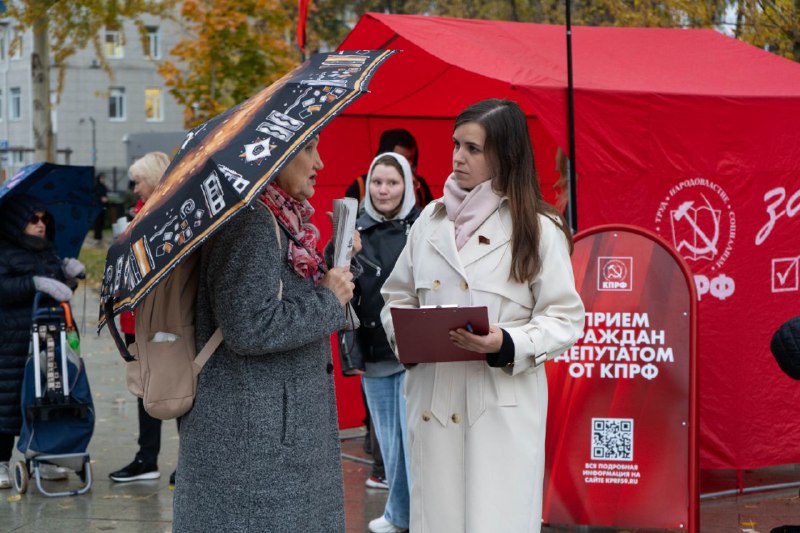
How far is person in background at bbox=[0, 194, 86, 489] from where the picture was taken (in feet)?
22.5

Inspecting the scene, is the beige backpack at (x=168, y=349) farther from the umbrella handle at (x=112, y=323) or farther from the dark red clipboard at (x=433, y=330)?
the dark red clipboard at (x=433, y=330)

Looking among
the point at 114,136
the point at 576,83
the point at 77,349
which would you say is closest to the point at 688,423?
the point at 576,83

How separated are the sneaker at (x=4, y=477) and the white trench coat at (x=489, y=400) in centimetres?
423

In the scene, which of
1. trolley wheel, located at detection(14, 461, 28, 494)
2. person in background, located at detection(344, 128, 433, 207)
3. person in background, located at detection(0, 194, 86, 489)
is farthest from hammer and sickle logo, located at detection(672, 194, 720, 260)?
trolley wheel, located at detection(14, 461, 28, 494)

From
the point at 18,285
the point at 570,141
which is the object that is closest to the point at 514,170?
the point at 570,141

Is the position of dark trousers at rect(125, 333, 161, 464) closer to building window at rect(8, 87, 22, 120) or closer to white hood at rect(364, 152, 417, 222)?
white hood at rect(364, 152, 417, 222)

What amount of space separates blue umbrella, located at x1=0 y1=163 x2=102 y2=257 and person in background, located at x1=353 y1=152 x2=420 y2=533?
2297 mm

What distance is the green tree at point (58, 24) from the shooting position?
17.5 meters

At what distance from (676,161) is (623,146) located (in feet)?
1.19

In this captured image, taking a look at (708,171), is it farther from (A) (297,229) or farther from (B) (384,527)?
(A) (297,229)

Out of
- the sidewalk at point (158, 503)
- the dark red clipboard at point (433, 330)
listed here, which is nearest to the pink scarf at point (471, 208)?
the dark red clipboard at point (433, 330)

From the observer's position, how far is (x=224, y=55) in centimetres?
1719

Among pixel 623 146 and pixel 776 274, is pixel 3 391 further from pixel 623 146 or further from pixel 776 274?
pixel 776 274

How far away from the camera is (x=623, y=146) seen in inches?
244
